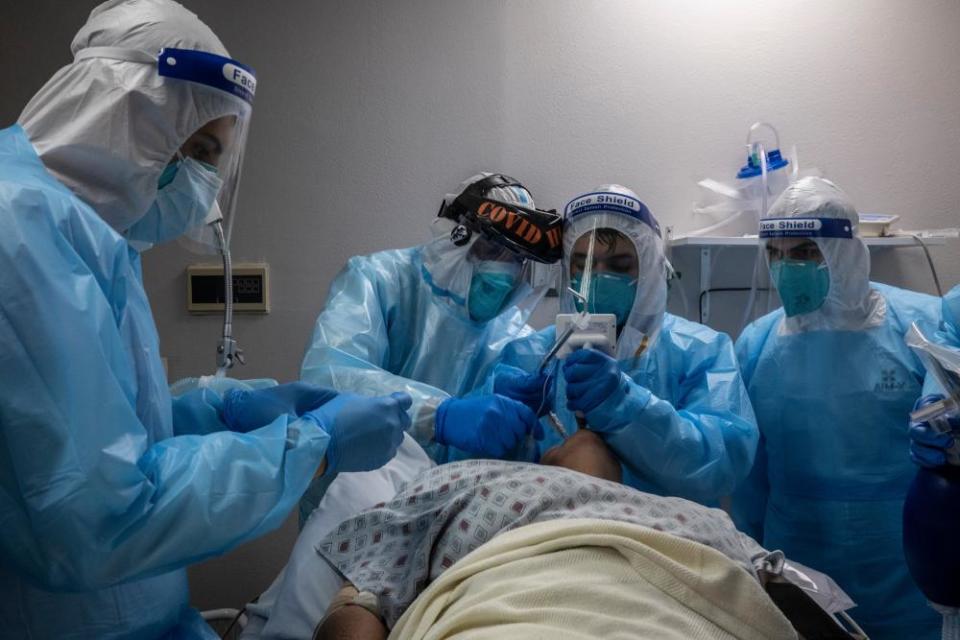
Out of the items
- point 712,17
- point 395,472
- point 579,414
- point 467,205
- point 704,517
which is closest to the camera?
point 704,517

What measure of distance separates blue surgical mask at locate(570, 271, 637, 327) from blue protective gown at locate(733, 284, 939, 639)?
476 mm

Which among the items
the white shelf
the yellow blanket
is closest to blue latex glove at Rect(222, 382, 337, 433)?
the yellow blanket

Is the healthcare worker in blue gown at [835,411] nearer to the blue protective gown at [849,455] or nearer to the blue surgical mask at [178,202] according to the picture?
the blue protective gown at [849,455]

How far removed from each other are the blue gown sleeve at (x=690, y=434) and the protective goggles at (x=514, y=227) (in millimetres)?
345

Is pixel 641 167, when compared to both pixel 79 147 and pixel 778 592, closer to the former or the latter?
pixel 778 592

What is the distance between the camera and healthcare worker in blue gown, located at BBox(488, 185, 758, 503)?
1.48 meters

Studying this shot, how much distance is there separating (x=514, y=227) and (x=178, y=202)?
74 cm

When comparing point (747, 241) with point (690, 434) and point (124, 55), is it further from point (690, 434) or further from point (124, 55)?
point (124, 55)

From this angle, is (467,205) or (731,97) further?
(731,97)

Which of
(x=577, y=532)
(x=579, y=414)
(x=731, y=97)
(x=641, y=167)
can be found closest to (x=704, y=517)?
(x=577, y=532)

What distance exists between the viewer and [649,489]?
→ 5.26ft

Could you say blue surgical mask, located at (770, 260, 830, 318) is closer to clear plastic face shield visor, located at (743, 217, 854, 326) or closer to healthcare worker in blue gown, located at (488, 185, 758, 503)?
clear plastic face shield visor, located at (743, 217, 854, 326)

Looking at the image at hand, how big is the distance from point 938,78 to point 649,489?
181cm

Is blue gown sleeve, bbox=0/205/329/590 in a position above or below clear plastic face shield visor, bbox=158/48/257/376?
below
